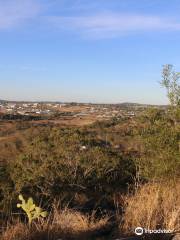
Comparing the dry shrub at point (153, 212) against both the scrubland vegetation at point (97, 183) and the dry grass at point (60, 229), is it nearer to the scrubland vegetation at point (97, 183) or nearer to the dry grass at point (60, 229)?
the scrubland vegetation at point (97, 183)

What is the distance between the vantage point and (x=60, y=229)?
16.8ft

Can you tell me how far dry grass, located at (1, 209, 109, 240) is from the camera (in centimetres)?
479

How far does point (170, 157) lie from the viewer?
8.66 metres

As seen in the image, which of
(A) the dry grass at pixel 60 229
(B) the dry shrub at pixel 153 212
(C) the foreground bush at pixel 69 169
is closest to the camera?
(A) the dry grass at pixel 60 229

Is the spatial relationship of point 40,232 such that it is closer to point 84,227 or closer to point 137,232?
point 84,227

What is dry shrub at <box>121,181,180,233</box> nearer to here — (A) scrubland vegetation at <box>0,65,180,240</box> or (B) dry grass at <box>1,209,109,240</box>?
(A) scrubland vegetation at <box>0,65,180,240</box>

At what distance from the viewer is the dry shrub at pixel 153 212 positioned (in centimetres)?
495

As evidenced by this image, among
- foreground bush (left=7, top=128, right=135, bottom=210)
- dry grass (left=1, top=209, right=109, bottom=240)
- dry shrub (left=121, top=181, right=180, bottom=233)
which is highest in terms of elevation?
dry shrub (left=121, top=181, right=180, bottom=233)

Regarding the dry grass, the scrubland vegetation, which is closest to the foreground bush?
the scrubland vegetation

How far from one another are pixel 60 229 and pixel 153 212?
4.24ft

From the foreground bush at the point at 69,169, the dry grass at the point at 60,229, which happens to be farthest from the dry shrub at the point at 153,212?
the foreground bush at the point at 69,169

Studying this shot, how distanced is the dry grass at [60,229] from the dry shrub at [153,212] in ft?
1.38

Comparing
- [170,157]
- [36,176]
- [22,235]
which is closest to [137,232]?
[22,235]

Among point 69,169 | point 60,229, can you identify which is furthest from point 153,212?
point 69,169
